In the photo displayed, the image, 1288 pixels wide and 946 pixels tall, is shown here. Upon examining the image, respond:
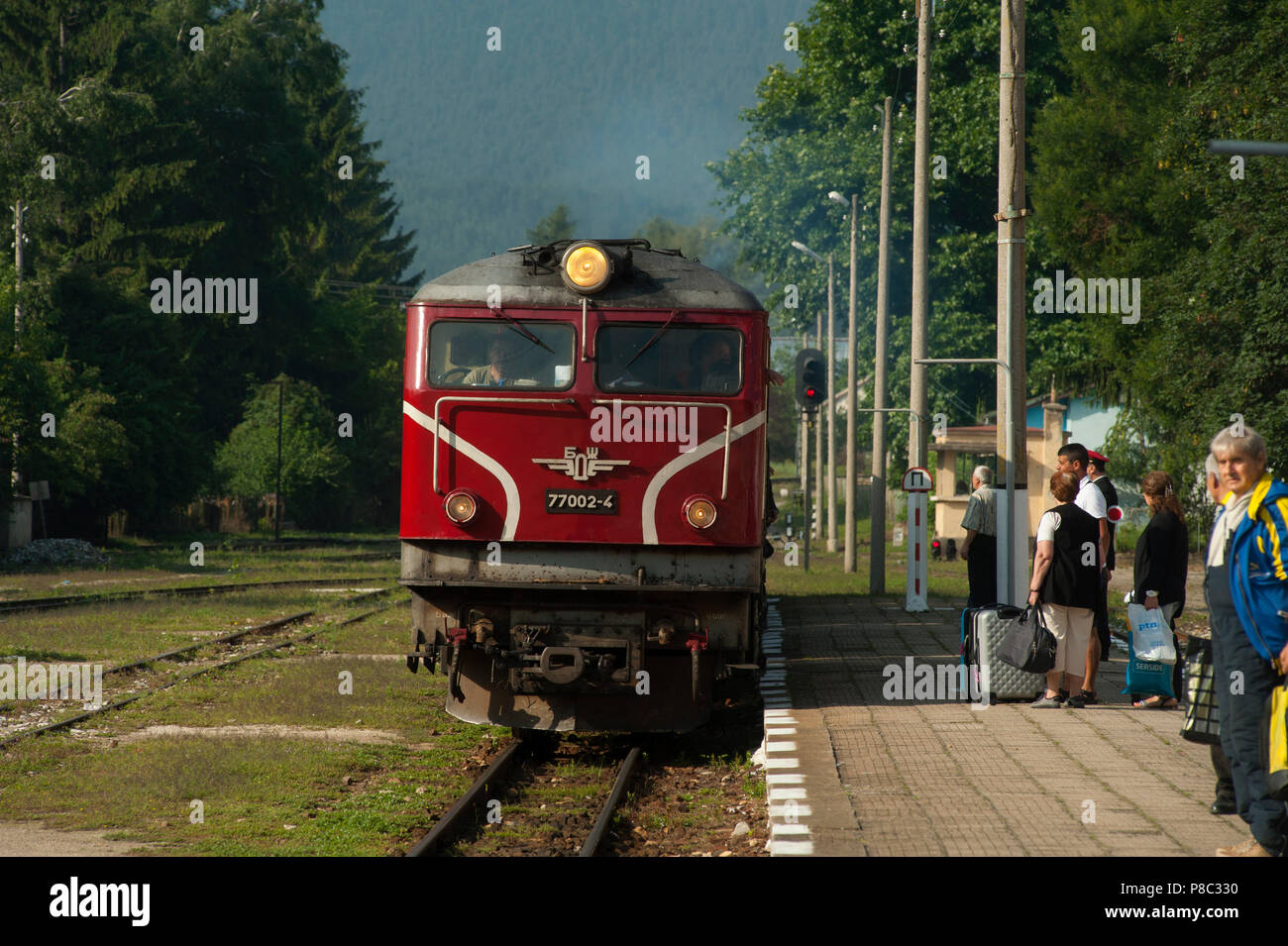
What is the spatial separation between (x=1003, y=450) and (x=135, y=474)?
112 ft

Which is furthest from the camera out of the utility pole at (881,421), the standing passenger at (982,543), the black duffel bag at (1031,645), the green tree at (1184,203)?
the utility pole at (881,421)

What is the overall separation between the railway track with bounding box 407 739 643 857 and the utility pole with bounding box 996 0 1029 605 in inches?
157

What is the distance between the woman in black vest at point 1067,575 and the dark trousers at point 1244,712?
4.08 m

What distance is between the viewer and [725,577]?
10.1m

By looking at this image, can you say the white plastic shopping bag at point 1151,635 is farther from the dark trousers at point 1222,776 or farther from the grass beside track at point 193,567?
the grass beside track at point 193,567

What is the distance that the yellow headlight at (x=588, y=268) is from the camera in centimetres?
1034

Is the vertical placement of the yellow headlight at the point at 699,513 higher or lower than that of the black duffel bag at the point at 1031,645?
higher

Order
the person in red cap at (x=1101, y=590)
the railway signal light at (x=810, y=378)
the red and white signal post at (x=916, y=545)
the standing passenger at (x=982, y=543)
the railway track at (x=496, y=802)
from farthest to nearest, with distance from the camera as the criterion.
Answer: the railway signal light at (x=810, y=378)
the red and white signal post at (x=916, y=545)
the standing passenger at (x=982, y=543)
the person in red cap at (x=1101, y=590)
the railway track at (x=496, y=802)

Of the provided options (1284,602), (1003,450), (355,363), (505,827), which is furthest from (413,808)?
(355,363)

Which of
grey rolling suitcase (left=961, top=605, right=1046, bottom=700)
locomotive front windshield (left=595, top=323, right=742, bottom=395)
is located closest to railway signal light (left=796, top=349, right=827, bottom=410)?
grey rolling suitcase (left=961, top=605, right=1046, bottom=700)

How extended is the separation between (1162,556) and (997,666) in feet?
5.01

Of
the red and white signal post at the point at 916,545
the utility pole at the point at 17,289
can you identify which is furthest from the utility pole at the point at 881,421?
the utility pole at the point at 17,289

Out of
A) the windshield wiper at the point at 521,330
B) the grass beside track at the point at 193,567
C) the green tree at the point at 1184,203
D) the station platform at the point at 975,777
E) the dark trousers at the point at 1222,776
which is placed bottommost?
the grass beside track at the point at 193,567

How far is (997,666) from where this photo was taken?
1108cm
